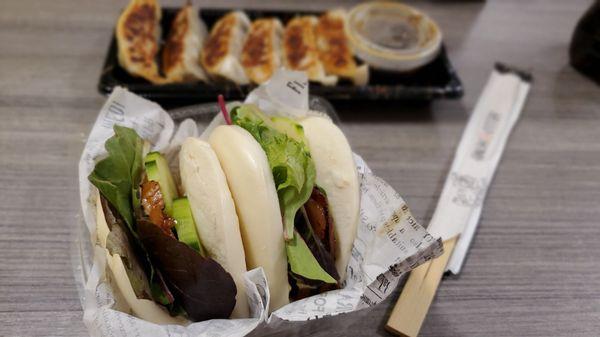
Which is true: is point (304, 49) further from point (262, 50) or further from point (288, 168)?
point (288, 168)

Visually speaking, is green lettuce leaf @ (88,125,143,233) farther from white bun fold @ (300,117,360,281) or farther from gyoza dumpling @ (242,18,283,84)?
gyoza dumpling @ (242,18,283,84)

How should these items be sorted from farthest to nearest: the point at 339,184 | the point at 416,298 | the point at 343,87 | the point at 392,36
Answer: the point at 392,36 → the point at 343,87 → the point at 416,298 → the point at 339,184

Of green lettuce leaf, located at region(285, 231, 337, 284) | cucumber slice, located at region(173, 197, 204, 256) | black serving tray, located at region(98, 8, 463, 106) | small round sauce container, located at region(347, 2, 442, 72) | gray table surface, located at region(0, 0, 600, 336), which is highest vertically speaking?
cucumber slice, located at region(173, 197, 204, 256)

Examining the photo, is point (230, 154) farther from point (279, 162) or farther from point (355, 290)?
point (355, 290)

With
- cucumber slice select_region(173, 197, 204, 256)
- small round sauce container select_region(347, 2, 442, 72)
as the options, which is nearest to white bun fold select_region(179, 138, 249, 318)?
cucumber slice select_region(173, 197, 204, 256)

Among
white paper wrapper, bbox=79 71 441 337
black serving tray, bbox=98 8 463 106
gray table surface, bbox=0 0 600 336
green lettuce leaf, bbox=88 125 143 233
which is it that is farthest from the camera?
black serving tray, bbox=98 8 463 106

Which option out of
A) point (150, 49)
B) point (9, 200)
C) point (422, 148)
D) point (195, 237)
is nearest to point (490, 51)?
point (422, 148)

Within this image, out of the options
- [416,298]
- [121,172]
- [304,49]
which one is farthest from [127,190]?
[304,49]
